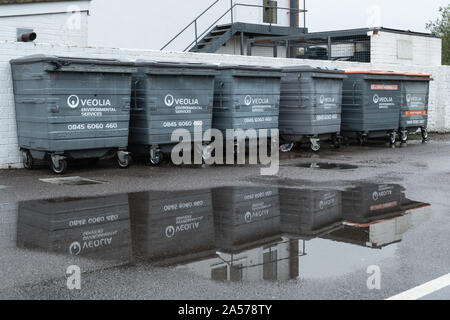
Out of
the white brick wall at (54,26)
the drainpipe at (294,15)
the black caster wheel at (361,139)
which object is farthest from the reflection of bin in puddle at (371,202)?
the drainpipe at (294,15)

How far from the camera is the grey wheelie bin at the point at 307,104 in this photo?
45.8 feet

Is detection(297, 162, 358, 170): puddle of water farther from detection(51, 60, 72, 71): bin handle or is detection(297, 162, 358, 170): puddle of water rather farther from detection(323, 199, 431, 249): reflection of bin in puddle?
detection(51, 60, 72, 71): bin handle

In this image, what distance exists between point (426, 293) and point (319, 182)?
525 cm

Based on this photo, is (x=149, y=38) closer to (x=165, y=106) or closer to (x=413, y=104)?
(x=413, y=104)

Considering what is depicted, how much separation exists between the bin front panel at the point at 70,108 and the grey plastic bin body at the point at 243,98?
2372mm

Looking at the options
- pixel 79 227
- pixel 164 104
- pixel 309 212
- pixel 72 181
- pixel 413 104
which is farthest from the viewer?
pixel 413 104

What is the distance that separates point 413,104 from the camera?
17.1m

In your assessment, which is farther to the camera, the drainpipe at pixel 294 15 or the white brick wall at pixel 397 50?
the drainpipe at pixel 294 15

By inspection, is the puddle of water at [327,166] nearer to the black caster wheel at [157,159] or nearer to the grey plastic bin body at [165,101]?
the grey plastic bin body at [165,101]

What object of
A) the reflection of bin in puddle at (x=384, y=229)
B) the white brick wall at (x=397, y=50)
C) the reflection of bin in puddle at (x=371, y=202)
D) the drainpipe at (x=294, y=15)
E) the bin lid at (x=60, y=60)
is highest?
the drainpipe at (x=294, y=15)

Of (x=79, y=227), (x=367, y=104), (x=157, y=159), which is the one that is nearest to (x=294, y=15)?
(x=367, y=104)

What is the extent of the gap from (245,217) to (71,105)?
4.33m

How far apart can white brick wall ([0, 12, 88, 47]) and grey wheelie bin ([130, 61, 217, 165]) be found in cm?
358

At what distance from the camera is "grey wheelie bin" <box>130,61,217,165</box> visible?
36.8ft
